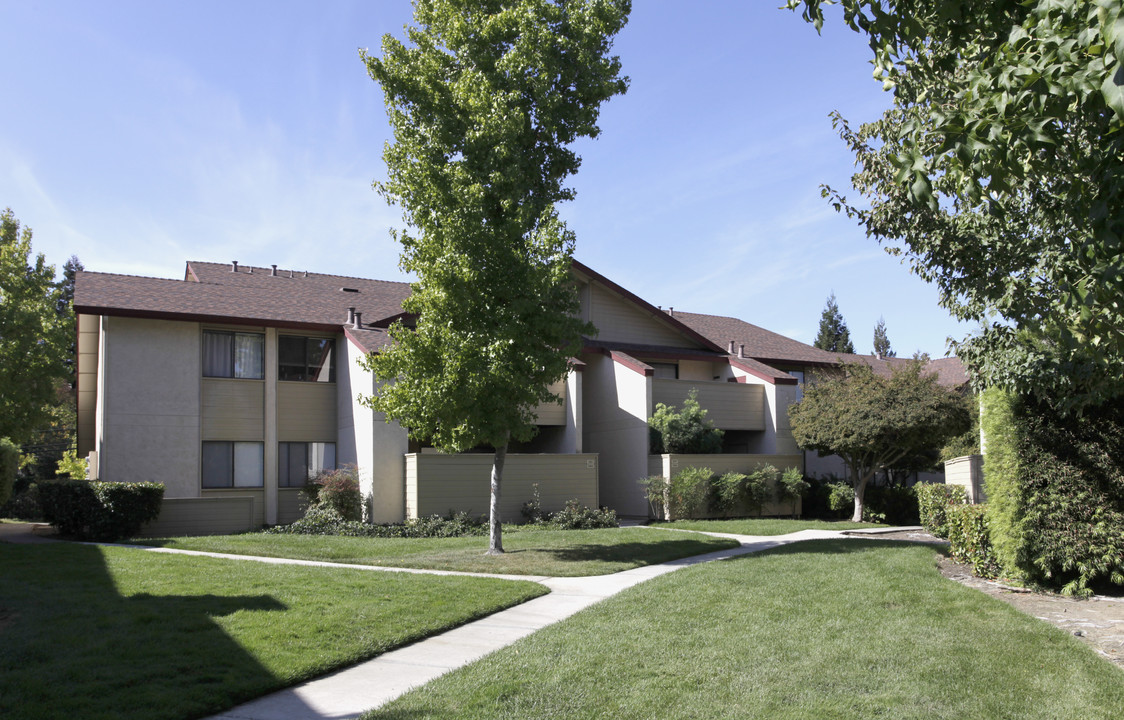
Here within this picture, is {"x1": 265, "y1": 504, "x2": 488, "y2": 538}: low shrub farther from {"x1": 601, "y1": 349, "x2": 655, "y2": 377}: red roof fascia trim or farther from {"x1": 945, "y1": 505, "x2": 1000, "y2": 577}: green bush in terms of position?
{"x1": 945, "y1": 505, "x2": 1000, "y2": 577}: green bush

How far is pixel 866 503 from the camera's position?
25781mm

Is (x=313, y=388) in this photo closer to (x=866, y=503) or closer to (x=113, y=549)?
(x=113, y=549)

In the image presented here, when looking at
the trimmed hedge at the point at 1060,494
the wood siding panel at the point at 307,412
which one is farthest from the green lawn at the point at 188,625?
the wood siding panel at the point at 307,412

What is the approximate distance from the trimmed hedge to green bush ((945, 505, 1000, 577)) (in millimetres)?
972

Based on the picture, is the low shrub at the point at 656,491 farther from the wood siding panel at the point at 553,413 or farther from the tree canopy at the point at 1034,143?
the tree canopy at the point at 1034,143

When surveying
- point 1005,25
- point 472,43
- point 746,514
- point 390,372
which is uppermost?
point 472,43

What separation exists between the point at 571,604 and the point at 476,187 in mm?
7309

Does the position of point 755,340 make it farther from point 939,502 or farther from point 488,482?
point 939,502

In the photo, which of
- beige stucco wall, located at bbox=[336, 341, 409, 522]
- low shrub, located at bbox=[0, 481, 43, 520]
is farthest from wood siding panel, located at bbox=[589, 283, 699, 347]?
low shrub, located at bbox=[0, 481, 43, 520]

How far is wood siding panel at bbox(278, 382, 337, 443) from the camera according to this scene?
23.0 metres

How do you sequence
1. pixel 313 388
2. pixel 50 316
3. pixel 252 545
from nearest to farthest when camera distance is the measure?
1. pixel 252 545
2. pixel 313 388
3. pixel 50 316

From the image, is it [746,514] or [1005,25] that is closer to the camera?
[1005,25]

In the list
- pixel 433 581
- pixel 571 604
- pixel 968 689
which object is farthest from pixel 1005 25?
pixel 433 581

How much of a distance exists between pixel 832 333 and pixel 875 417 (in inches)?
1917
